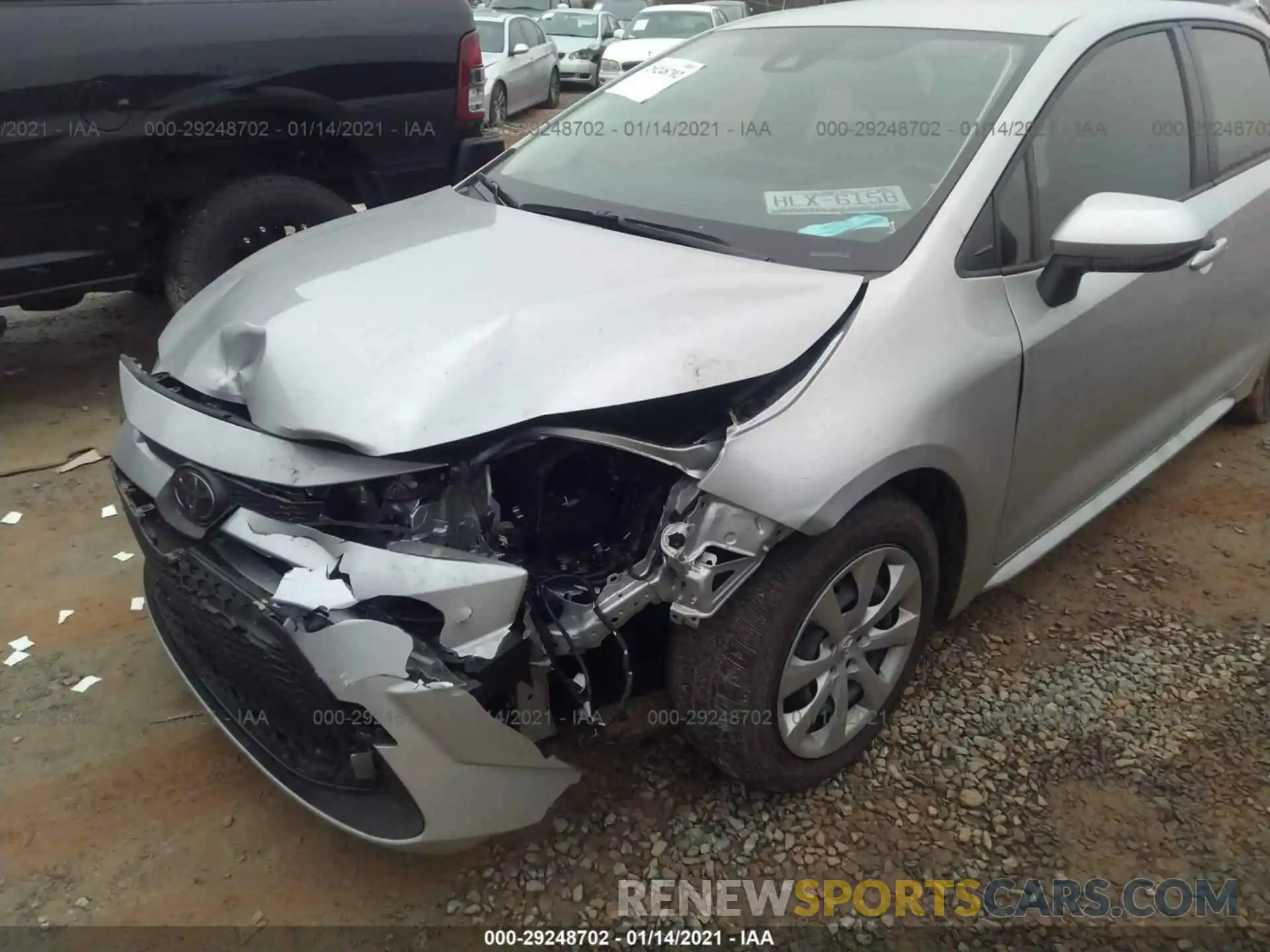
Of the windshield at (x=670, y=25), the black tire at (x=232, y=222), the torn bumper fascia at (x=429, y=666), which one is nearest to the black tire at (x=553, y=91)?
the windshield at (x=670, y=25)

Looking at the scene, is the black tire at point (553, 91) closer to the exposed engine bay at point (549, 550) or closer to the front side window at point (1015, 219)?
the front side window at point (1015, 219)

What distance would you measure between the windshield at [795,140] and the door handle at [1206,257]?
79 cm

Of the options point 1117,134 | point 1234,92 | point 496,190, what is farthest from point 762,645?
point 1234,92

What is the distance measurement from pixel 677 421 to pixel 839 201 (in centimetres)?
73

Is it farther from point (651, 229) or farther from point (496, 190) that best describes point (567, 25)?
point (651, 229)

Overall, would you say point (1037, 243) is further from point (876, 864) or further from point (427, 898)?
point (427, 898)

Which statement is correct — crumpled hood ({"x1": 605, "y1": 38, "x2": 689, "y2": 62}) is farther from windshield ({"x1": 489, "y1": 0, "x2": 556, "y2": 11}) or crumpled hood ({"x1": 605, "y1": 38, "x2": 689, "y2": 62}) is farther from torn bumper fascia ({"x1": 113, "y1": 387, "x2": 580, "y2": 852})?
torn bumper fascia ({"x1": 113, "y1": 387, "x2": 580, "y2": 852})

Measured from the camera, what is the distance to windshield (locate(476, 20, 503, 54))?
1147cm

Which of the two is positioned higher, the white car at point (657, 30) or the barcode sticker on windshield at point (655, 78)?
the barcode sticker on windshield at point (655, 78)

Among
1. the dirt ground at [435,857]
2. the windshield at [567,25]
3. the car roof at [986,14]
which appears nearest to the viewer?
the dirt ground at [435,857]

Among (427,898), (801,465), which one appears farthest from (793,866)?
(801,465)

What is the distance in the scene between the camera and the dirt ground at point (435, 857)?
1.97 m

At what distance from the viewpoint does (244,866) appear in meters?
2.01

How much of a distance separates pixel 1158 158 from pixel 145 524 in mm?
2790
